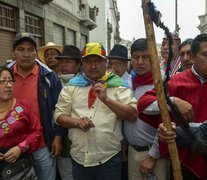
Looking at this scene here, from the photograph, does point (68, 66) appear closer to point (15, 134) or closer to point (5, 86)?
point (5, 86)

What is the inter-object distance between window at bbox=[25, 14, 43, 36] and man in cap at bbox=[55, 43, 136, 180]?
707 cm

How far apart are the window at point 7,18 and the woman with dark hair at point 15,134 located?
18.5 feet

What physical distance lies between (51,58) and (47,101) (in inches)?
54.9

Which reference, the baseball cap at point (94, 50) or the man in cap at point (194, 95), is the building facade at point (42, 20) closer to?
the baseball cap at point (94, 50)

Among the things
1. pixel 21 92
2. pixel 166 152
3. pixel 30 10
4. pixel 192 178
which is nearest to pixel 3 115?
pixel 21 92

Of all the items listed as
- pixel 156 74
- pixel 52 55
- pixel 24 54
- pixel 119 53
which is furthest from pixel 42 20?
pixel 156 74

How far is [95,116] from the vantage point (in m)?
1.86

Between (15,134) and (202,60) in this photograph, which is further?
(15,134)

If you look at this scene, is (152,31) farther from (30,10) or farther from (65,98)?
(30,10)

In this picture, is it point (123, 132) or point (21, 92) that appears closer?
point (123, 132)

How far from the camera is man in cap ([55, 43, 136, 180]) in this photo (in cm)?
180

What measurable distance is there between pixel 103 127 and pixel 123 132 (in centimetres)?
33

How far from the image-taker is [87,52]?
193cm

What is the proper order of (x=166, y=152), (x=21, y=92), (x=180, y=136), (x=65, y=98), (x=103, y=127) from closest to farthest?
(x=180, y=136) → (x=166, y=152) → (x=103, y=127) → (x=65, y=98) → (x=21, y=92)
